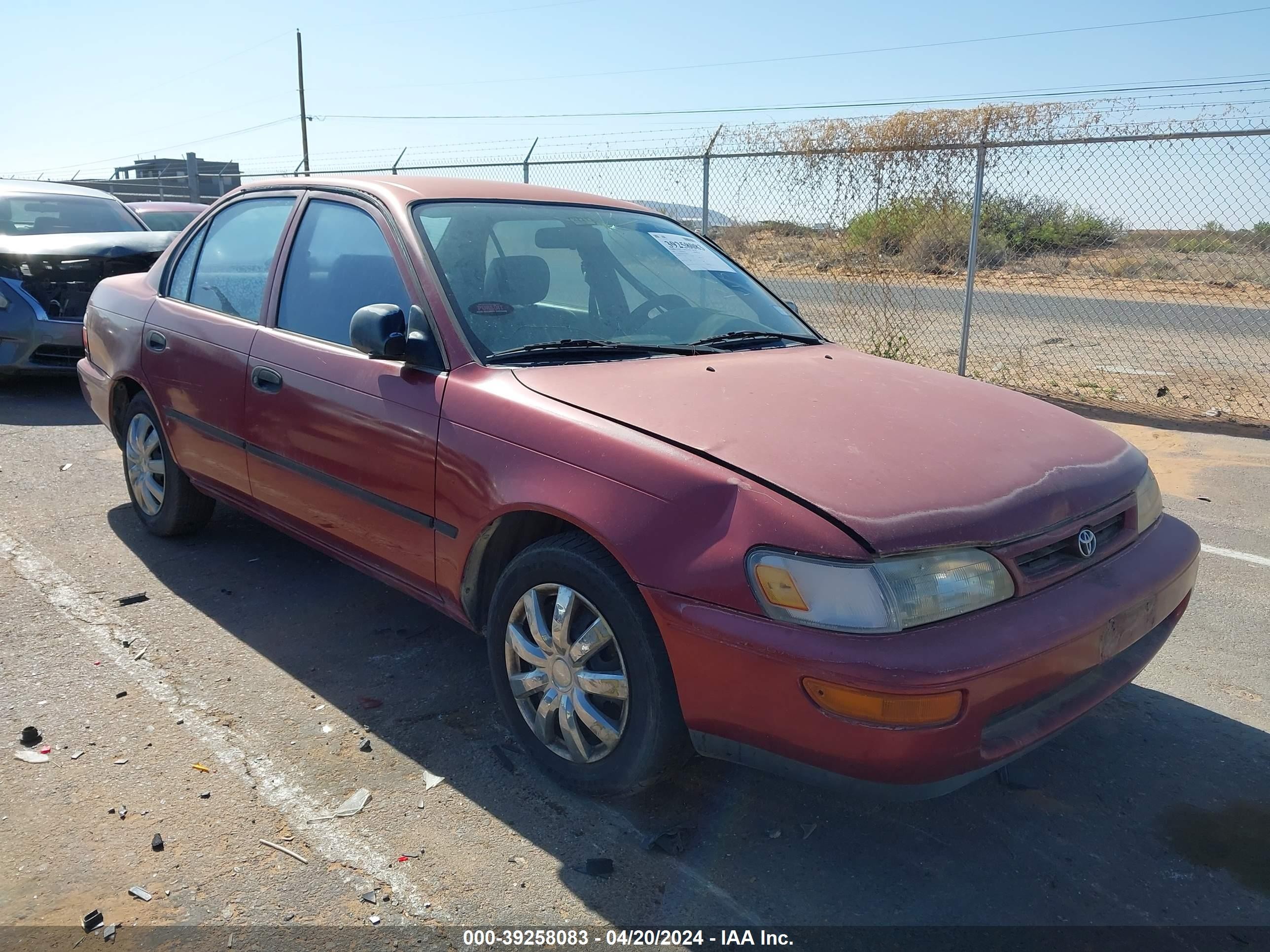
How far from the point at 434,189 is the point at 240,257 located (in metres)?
1.10

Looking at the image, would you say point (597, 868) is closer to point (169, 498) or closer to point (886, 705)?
point (886, 705)

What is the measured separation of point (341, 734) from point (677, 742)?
1201mm

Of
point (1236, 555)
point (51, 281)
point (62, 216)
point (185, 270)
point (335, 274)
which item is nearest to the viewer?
Result: point (335, 274)

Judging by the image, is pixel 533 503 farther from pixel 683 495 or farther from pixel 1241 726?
pixel 1241 726

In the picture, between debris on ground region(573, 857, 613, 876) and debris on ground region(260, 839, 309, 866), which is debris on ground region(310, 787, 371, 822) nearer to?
debris on ground region(260, 839, 309, 866)

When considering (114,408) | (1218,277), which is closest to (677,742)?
(114,408)

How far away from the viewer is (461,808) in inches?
110


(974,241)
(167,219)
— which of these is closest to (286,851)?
(974,241)

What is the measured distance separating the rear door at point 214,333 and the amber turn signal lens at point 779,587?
246cm

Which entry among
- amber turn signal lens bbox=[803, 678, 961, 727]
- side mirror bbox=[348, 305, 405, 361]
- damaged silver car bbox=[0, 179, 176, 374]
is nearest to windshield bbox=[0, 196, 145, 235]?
damaged silver car bbox=[0, 179, 176, 374]

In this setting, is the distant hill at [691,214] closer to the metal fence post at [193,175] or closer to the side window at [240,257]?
the side window at [240,257]

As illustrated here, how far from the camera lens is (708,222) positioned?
1021 cm

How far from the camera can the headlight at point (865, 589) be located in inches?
88.4

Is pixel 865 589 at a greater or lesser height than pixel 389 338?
lesser
